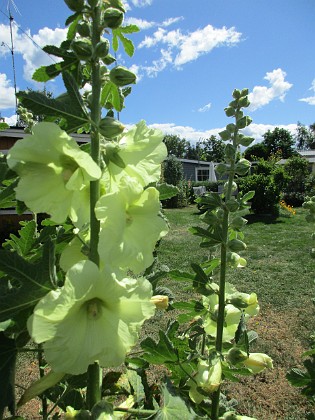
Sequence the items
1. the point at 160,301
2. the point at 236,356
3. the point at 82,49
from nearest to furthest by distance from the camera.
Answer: the point at 82,49 → the point at 160,301 → the point at 236,356

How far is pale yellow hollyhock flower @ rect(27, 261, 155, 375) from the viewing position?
987 mm

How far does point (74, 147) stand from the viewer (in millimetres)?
1016

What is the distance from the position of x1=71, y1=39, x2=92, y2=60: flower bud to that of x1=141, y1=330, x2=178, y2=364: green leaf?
3.37 feet

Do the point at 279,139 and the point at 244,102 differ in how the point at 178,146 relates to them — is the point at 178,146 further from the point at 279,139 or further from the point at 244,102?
the point at 244,102

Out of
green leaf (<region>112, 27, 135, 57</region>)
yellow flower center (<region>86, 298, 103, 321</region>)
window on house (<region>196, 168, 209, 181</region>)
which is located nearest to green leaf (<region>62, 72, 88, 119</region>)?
green leaf (<region>112, 27, 135, 57</region>)

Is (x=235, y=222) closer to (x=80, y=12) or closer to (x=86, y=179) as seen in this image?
(x=86, y=179)

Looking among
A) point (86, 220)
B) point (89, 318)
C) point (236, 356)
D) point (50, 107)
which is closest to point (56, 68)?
point (50, 107)

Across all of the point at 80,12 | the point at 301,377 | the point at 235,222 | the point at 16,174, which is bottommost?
the point at 301,377

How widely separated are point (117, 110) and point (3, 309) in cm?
75

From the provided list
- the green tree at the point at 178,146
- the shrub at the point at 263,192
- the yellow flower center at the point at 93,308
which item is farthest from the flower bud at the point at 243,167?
the green tree at the point at 178,146

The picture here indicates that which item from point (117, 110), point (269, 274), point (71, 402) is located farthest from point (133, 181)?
point (269, 274)

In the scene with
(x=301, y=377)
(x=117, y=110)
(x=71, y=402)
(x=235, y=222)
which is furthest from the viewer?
(x=301, y=377)

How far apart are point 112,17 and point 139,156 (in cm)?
41

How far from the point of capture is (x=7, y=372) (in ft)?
3.87
